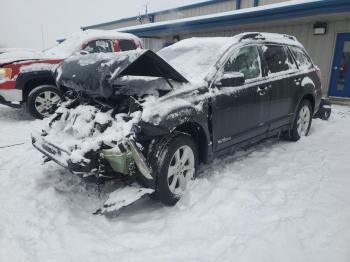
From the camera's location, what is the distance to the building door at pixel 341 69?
32.4ft

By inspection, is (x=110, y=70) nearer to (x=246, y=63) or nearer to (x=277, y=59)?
(x=246, y=63)

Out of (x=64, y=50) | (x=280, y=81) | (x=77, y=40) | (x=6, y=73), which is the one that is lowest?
(x=6, y=73)

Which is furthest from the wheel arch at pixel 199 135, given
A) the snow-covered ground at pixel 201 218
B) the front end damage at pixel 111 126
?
the front end damage at pixel 111 126

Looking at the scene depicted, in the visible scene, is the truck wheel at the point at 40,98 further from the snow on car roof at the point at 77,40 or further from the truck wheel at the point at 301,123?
the truck wheel at the point at 301,123

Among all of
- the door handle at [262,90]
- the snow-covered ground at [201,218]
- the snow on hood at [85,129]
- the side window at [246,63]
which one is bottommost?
the snow-covered ground at [201,218]

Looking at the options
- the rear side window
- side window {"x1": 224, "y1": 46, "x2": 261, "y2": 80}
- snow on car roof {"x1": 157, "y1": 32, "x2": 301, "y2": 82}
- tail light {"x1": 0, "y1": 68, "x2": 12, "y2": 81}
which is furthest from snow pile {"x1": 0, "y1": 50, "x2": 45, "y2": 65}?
side window {"x1": 224, "y1": 46, "x2": 261, "y2": 80}

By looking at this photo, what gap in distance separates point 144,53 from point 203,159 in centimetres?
142

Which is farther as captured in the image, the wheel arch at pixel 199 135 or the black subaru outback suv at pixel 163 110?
the wheel arch at pixel 199 135

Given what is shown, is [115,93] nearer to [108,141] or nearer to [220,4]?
[108,141]

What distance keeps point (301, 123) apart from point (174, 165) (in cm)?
330

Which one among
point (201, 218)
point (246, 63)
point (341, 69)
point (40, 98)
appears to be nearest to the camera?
point (201, 218)

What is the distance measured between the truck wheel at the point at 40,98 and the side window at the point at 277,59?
429 centimetres

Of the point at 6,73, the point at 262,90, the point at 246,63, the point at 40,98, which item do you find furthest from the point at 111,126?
the point at 6,73

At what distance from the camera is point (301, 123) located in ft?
19.0
